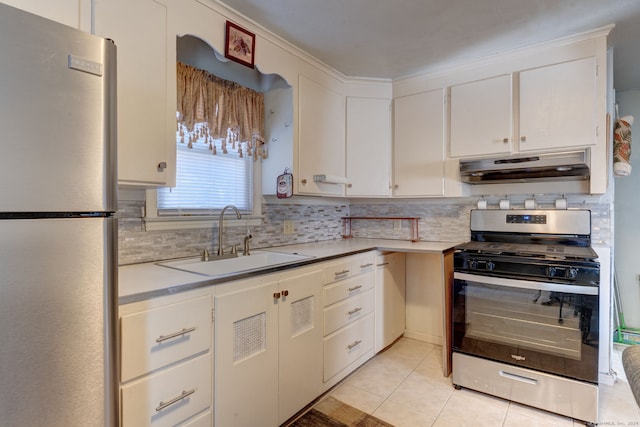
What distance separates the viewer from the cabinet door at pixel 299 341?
172 cm

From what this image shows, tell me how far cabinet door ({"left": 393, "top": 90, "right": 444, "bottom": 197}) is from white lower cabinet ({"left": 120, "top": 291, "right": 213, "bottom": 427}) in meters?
1.93

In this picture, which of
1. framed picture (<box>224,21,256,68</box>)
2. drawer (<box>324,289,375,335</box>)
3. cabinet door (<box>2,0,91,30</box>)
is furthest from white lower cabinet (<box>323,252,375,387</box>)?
cabinet door (<box>2,0,91,30</box>)

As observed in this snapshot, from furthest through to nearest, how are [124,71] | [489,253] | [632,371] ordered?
1. [489,253]
2. [124,71]
3. [632,371]

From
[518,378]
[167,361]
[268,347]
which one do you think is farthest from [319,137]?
[518,378]

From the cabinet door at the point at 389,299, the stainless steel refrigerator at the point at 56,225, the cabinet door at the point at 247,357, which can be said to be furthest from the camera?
the cabinet door at the point at 389,299

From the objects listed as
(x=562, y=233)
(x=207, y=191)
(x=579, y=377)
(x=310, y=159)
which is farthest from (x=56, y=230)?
(x=562, y=233)

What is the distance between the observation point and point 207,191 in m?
2.13

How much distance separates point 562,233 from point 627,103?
1.69 m

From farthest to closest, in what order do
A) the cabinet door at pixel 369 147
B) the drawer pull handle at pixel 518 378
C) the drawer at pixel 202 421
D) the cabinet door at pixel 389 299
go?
the cabinet door at pixel 369 147 → the cabinet door at pixel 389 299 → the drawer pull handle at pixel 518 378 → the drawer at pixel 202 421

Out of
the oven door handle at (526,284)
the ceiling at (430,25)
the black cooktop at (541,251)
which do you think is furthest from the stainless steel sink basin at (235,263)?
the ceiling at (430,25)

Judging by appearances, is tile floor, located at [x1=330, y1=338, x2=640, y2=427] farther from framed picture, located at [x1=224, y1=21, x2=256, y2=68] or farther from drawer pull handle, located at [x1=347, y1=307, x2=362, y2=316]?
framed picture, located at [x1=224, y1=21, x2=256, y2=68]

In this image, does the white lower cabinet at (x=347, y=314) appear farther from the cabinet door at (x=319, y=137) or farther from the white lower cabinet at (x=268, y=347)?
the cabinet door at (x=319, y=137)

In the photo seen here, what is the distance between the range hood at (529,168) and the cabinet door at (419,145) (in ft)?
0.79

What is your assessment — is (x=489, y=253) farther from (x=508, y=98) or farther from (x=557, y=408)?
(x=508, y=98)
